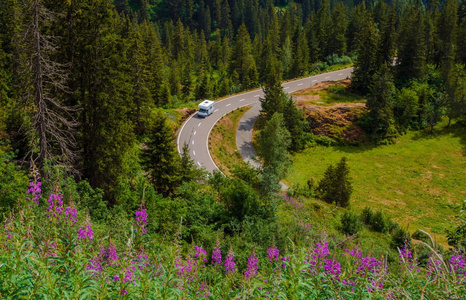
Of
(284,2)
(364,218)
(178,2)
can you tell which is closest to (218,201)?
(364,218)

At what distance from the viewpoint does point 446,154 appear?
166 feet

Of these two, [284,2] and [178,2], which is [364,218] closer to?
[178,2]

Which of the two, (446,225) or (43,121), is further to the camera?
(446,225)

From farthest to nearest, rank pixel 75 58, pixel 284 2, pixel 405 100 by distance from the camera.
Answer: pixel 284 2 → pixel 405 100 → pixel 75 58

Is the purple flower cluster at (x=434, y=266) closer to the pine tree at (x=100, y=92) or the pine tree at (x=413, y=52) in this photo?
the pine tree at (x=100, y=92)

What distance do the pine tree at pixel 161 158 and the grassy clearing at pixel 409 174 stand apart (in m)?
18.7

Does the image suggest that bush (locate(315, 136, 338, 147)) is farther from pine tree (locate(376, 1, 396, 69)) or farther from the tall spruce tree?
the tall spruce tree

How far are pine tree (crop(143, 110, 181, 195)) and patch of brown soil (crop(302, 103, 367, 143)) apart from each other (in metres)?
32.8

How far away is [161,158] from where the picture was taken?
26031 mm

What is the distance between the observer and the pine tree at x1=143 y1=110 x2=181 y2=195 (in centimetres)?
2630

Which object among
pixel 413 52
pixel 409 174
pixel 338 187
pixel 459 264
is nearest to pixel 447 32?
pixel 413 52

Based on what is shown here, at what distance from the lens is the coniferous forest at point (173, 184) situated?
19.5 feet

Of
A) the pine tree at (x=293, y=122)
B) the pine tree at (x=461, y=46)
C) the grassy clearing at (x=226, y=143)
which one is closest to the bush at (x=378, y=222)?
the grassy clearing at (x=226, y=143)

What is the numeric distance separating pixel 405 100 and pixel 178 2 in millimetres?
130560
